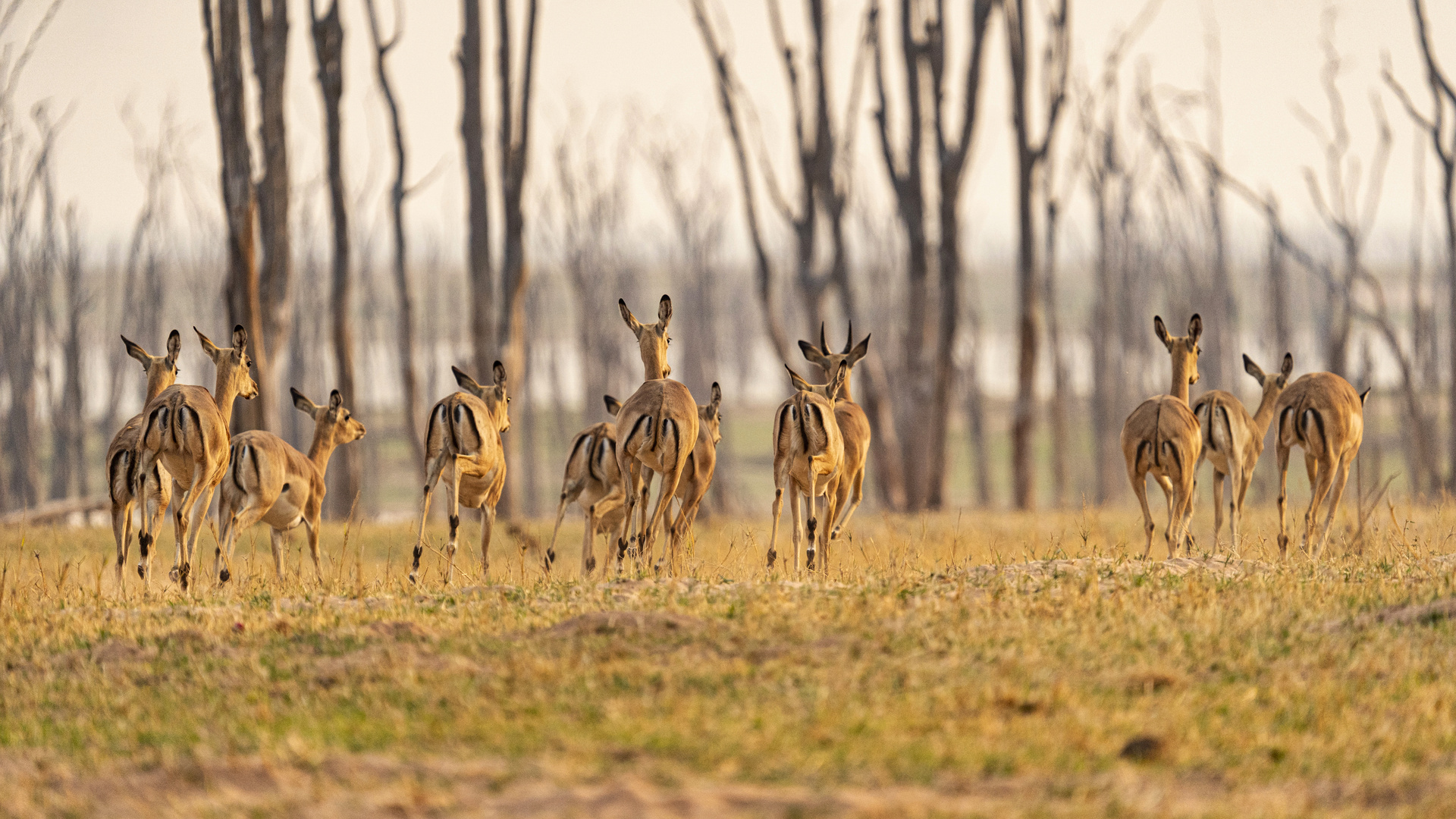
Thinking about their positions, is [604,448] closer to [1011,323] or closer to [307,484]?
[307,484]

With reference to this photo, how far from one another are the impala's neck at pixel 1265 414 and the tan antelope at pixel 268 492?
9.36m

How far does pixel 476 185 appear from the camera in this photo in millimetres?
23734

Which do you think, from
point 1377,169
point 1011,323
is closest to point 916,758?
point 1377,169

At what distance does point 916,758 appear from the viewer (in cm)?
583

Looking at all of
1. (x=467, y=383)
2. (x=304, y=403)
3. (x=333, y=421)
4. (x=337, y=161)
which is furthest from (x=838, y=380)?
(x=337, y=161)

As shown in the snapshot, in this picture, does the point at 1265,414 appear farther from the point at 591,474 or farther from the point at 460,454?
the point at 460,454

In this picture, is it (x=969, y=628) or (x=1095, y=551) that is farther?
(x=1095, y=551)

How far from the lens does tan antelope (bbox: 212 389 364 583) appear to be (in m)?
12.3

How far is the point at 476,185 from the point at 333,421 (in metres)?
10.4

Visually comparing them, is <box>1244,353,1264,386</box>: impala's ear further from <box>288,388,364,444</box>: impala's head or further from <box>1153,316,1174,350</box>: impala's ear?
<box>288,388,364,444</box>: impala's head

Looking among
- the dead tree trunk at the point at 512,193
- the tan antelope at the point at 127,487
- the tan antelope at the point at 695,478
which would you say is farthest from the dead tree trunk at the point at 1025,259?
the tan antelope at the point at 127,487

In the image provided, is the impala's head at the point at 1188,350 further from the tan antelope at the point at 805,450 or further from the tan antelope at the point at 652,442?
the tan antelope at the point at 652,442

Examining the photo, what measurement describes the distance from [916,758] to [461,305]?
280 ft

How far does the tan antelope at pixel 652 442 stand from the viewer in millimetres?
11703
